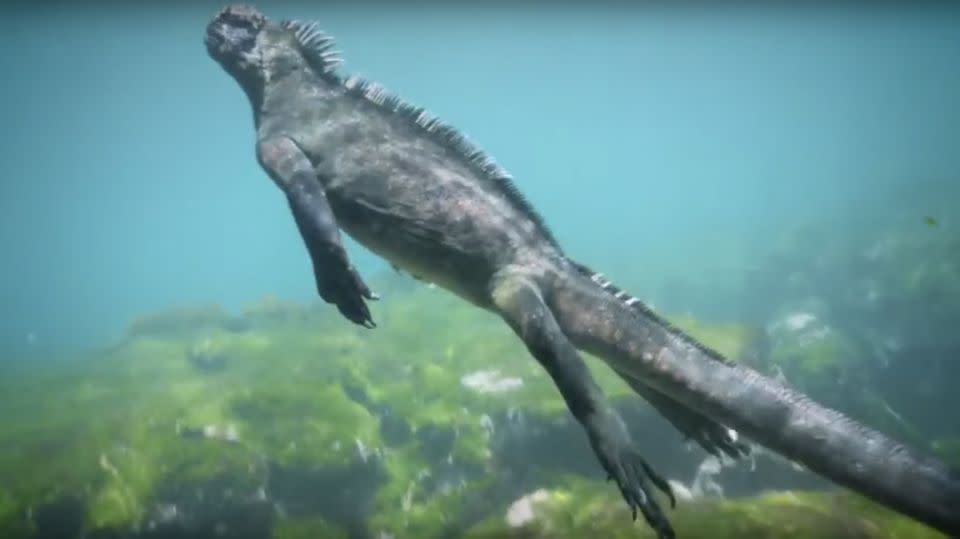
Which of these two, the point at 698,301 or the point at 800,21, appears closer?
the point at 698,301

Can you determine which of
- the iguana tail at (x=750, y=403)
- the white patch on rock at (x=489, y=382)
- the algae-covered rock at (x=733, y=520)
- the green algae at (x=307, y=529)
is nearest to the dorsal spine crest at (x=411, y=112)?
the iguana tail at (x=750, y=403)

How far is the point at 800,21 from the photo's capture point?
43438 millimetres

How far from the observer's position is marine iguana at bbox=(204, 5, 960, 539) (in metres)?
3.51

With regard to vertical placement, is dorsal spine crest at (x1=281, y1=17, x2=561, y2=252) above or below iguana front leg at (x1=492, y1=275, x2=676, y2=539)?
above

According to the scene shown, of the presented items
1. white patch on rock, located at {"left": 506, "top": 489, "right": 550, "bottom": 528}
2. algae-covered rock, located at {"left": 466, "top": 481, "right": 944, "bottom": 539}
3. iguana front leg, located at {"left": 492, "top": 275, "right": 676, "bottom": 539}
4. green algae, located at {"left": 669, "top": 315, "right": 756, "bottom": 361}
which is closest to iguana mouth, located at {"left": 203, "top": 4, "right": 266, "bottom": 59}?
iguana front leg, located at {"left": 492, "top": 275, "right": 676, "bottom": 539}

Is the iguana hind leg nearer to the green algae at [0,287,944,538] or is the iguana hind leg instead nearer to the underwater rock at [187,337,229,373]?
the green algae at [0,287,944,538]

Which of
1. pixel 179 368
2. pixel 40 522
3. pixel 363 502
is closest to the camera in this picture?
pixel 40 522

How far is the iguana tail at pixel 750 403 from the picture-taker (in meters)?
3.21

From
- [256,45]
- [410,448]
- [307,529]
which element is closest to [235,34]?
[256,45]

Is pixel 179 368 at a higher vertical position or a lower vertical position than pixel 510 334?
lower

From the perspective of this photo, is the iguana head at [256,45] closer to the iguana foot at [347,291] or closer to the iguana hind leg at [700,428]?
the iguana foot at [347,291]

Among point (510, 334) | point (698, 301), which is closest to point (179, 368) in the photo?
point (510, 334)

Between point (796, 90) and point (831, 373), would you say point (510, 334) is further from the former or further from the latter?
point (796, 90)

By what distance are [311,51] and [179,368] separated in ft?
53.5
